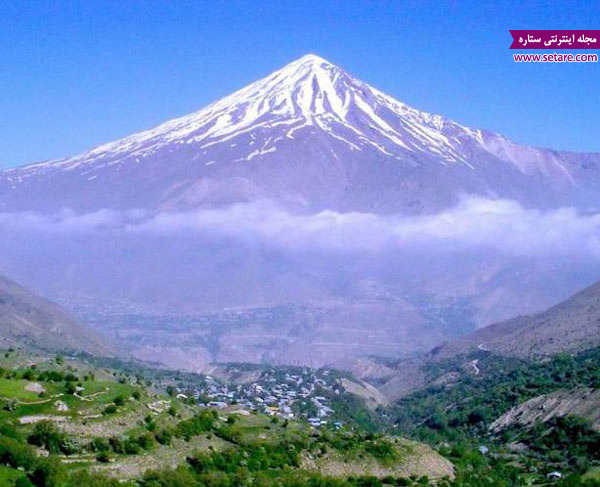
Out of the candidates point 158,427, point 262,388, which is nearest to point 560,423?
point 158,427

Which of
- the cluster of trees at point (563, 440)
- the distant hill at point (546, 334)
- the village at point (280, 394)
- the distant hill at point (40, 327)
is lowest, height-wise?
the cluster of trees at point (563, 440)

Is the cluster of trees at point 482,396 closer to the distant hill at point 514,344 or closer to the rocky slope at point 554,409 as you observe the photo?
the rocky slope at point 554,409

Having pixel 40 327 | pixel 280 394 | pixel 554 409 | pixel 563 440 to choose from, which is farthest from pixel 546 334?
pixel 40 327

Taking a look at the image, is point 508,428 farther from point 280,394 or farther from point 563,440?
point 280,394

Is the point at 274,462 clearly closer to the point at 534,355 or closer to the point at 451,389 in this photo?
the point at 451,389

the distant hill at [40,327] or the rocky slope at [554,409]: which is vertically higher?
the distant hill at [40,327]

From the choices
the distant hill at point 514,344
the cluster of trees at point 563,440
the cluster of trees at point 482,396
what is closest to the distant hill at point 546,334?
the distant hill at point 514,344

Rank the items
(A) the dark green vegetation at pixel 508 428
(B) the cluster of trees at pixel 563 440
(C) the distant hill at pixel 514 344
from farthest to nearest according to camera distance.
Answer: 1. (C) the distant hill at pixel 514 344
2. (B) the cluster of trees at pixel 563 440
3. (A) the dark green vegetation at pixel 508 428

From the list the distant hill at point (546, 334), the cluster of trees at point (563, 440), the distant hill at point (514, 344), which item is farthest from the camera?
the distant hill at point (514, 344)

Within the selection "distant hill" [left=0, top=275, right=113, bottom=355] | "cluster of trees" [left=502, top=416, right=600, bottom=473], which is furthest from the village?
"distant hill" [left=0, top=275, right=113, bottom=355]
